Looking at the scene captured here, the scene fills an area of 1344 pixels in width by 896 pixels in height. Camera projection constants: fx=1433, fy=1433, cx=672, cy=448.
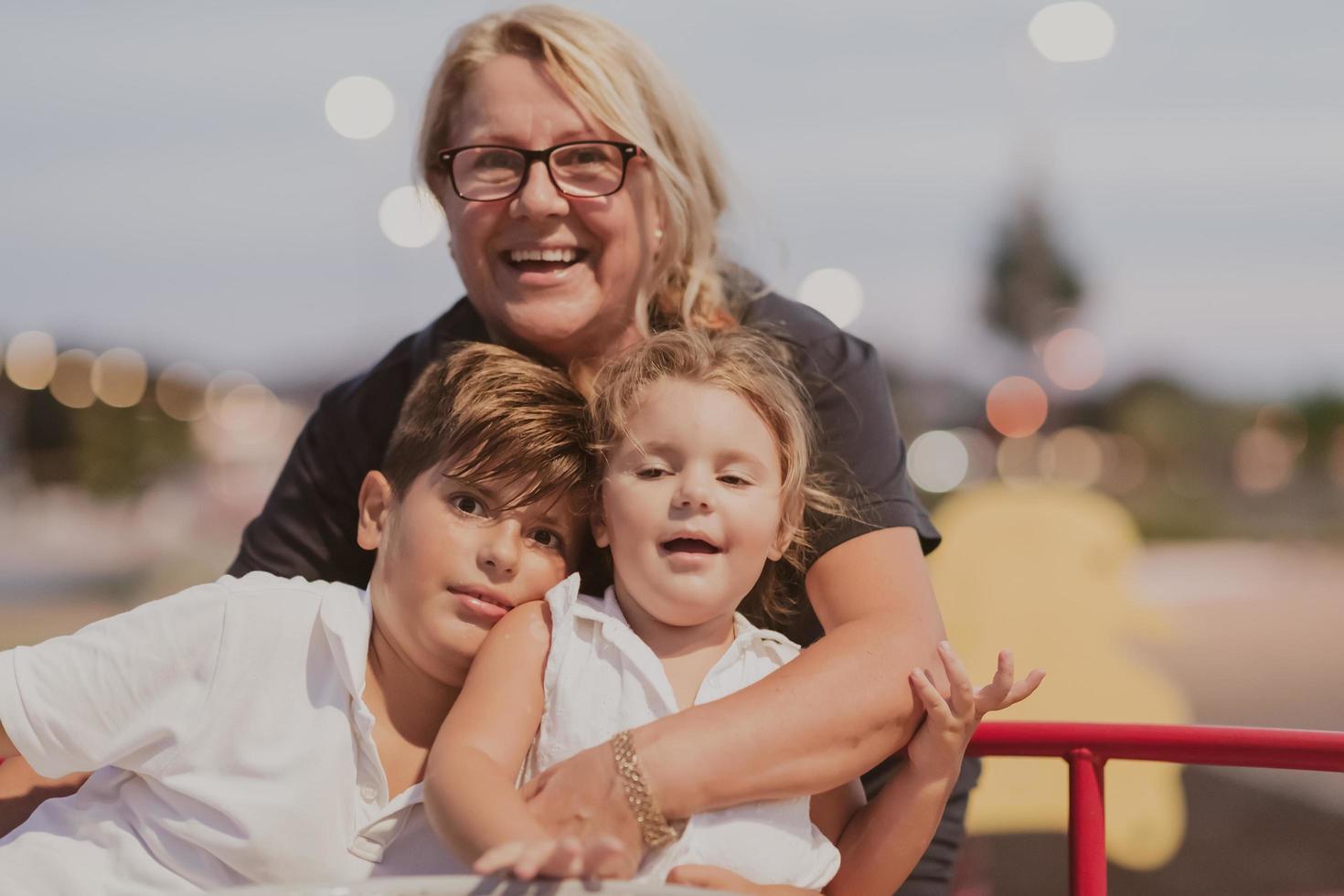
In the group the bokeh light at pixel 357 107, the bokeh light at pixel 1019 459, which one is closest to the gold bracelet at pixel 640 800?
the bokeh light at pixel 357 107

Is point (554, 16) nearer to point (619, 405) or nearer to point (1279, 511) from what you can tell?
point (619, 405)

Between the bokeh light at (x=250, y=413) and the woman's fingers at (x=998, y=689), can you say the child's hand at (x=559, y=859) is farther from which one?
the bokeh light at (x=250, y=413)

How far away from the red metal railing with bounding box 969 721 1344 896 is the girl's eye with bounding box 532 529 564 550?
2.47ft

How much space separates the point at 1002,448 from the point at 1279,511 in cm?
817

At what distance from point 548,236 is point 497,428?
55cm

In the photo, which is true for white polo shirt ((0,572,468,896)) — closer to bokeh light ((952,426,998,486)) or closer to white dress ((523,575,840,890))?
white dress ((523,575,840,890))

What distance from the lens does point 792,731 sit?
1951 millimetres

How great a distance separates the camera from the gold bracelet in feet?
6.07

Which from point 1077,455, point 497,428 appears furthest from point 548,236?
point 1077,455

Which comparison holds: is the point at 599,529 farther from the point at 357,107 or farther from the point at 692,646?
the point at 357,107

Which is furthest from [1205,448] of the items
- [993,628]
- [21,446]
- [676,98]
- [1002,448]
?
[676,98]

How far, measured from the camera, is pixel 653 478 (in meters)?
2.09

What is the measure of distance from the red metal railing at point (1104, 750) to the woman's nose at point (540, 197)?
118cm

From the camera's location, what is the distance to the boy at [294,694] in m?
2.07
